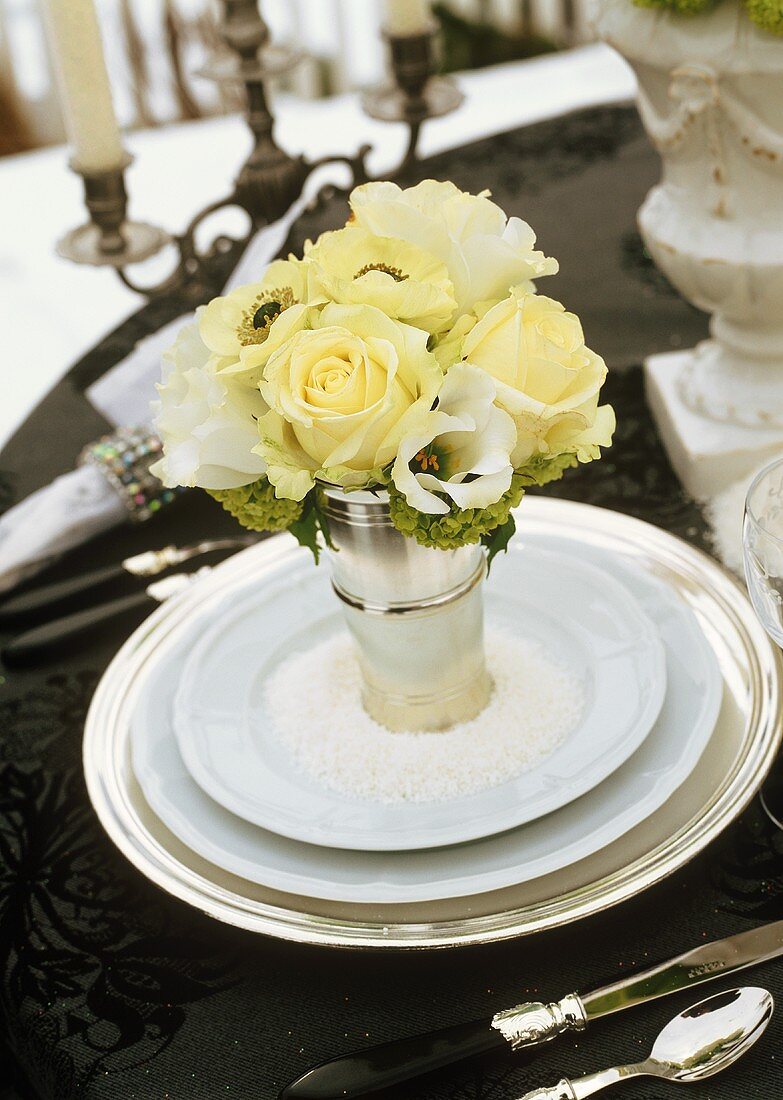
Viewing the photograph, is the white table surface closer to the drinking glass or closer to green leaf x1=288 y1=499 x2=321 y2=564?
green leaf x1=288 y1=499 x2=321 y2=564

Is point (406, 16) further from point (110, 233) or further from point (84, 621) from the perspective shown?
point (84, 621)

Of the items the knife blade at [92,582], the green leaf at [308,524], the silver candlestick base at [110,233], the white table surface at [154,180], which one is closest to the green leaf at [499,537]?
the green leaf at [308,524]

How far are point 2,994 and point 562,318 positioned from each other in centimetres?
50

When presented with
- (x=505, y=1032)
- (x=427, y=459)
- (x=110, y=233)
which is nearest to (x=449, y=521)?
(x=427, y=459)

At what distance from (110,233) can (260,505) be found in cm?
57

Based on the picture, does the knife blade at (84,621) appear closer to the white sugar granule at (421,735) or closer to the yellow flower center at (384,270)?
the white sugar granule at (421,735)

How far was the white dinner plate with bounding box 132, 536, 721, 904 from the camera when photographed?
26.6 inches

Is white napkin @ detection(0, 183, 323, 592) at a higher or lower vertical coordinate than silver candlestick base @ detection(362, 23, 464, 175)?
lower

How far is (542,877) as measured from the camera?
68 cm

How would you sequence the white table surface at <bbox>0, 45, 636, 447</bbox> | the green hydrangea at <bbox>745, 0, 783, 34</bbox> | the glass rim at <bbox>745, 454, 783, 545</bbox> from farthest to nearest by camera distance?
the white table surface at <bbox>0, 45, 636, 447</bbox> → the green hydrangea at <bbox>745, 0, 783, 34</bbox> → the glass rim at <bbox>745, 454, 783, 545</bbox>

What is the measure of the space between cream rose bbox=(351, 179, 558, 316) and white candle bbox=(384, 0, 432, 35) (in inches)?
28.3

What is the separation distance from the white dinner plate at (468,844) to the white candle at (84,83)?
1.92ft

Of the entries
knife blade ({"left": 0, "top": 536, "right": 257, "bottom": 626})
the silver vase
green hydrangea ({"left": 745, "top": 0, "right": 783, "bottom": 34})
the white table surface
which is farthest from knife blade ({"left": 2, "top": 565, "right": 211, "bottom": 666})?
the white table surface

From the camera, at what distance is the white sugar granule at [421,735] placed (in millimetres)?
752
